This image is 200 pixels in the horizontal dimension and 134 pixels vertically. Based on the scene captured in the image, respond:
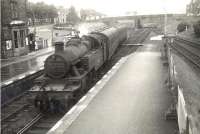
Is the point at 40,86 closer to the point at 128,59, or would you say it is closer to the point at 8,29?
the point at 128,59

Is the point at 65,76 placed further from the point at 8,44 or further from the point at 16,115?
the point at 8,44

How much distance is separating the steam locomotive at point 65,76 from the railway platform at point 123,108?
117 centimetres

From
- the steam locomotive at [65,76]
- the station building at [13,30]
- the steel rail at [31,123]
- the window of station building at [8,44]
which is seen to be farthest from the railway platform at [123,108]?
the window of station building at [8,44]

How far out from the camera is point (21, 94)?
20.4 m

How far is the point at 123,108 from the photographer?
1341 cm

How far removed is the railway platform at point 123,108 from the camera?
1123 cm

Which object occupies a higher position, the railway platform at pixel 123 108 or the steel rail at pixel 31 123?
the railway platform at pixel 123 108

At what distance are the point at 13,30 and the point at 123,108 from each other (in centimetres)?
2225

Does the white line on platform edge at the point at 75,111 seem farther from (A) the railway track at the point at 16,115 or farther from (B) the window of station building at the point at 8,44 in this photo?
(B) the window of station building at the point at 8,44

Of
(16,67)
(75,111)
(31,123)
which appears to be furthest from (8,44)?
(75,111)

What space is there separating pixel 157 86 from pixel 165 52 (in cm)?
1080

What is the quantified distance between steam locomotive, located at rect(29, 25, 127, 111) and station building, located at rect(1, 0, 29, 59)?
1314cm

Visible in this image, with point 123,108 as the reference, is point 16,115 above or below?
below

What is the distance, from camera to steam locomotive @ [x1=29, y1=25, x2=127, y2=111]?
16327 millimetres
